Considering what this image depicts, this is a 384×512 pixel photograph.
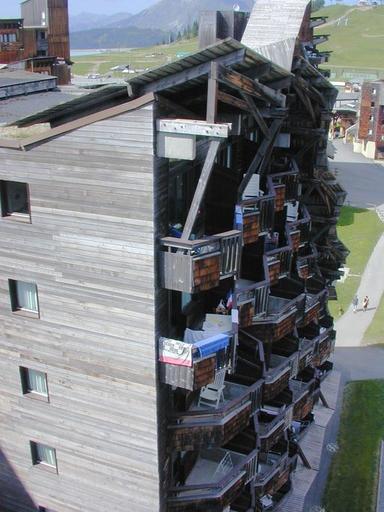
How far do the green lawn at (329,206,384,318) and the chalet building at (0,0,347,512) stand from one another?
103ft

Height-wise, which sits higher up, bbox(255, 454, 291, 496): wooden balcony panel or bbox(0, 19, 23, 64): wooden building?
bbox(0, 19, 23, 64): wooden building

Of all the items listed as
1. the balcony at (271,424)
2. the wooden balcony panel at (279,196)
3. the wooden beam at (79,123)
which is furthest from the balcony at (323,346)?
the wooden beam at (79,123)

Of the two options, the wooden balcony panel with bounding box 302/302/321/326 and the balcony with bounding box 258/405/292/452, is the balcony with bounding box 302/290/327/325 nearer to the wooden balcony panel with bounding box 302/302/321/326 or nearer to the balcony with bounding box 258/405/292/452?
the wooden balcony panel with bounding box 302/302/321/326

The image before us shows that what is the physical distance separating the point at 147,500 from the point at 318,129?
17.8 metres

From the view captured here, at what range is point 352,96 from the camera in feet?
477

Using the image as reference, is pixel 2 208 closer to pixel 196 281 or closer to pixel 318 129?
pixel 196 281

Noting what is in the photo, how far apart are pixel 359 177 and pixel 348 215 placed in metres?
24.9

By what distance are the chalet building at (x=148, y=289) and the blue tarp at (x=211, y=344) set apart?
0.05 m

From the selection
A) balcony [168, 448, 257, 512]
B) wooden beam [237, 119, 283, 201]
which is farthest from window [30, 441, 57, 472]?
wooden beam [237, 119, 283, 201]

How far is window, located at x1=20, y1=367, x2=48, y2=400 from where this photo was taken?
21.5 metres

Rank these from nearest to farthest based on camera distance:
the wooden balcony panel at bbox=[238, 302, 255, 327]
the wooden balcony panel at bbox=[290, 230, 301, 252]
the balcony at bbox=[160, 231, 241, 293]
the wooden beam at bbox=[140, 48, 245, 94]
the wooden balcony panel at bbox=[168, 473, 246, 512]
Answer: the wooden beam at bbox=[140, 48, 245, 94] → the balcony at bbox=[160, 231, 241, 293] → the wooden balcony panel at bbox=[168, 473, 246, 512] → the wooden balcony panel at bbox=[238, 302, 255, 327] → the wooden balcony panel at bbox=[290, 230, 301, 252]

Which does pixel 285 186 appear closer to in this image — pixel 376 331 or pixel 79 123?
pixel 79 123

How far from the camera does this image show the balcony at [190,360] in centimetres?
1856

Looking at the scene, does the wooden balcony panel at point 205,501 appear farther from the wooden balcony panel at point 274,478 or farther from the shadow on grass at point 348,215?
the shadow on grass at point 348,215
